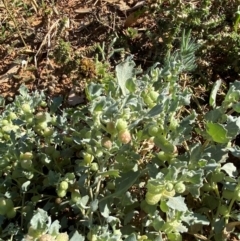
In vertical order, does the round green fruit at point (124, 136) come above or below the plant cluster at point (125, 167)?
above

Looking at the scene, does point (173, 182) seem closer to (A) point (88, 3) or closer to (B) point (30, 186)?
(B) point (30, 186)

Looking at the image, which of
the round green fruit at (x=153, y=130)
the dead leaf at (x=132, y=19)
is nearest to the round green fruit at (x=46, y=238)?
the round green fruit at (x=153, y=130)

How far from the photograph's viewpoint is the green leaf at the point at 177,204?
7.30 feet

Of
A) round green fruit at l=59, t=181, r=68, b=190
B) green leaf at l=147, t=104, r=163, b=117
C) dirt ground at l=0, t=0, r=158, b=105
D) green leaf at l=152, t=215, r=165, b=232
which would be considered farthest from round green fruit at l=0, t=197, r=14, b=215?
dirt ground at l=0, t=0, r=158, b=105

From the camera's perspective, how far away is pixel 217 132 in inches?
90.9

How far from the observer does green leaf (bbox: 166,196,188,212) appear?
2227mm

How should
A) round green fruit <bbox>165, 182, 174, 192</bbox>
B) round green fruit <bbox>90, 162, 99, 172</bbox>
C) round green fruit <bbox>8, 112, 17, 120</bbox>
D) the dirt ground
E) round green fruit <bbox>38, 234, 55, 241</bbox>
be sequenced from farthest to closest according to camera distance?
the dirt ground < round green fruit <bbox>8, 112, 17, 120</bbox> < round green fruit <bbox>90, 162, 99, 172</bbox> < round green fruit <bbox>165, 182, 174, 192</bbox> < round green fruit <bbox>38, 234, 55, 241</bbox>

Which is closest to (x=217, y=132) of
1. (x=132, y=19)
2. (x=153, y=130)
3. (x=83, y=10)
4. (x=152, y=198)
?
(x=153, y=130)

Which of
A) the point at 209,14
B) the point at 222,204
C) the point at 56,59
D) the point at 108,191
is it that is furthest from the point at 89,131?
the point at 209,14

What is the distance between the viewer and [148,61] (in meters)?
3.38

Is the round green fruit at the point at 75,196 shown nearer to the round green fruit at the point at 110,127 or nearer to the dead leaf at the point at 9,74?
the round green fruit at the point at 110,127

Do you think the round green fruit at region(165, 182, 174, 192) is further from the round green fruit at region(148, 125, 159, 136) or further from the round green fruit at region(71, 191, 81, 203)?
the round green fruit at region(71, 191, 81, 203)

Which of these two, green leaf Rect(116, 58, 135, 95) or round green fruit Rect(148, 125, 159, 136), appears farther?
green leaf Rect(116, 58, 135, 95)

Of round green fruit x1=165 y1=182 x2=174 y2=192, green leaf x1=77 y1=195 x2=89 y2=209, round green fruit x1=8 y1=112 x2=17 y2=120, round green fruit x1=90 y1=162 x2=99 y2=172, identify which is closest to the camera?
round green fruit x1=165 y1=182 x2=174 y2=192
